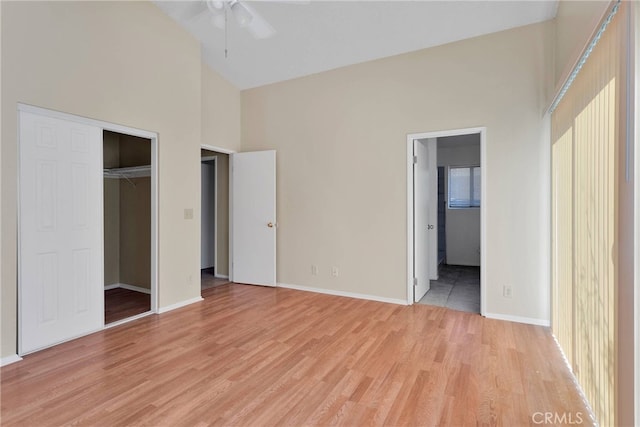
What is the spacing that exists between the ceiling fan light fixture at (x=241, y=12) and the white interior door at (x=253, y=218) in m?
2.16

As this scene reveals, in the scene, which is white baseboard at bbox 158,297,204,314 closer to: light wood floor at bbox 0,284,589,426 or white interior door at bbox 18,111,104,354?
light wood floor at bbox 0,284,589,426

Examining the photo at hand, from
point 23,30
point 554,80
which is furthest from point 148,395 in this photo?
point 554,80

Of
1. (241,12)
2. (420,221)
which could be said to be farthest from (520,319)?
(241,12)

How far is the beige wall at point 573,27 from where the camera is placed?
1729 millimetres

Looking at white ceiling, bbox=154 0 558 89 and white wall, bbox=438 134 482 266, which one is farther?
white wall, bbox=438 134 482 266

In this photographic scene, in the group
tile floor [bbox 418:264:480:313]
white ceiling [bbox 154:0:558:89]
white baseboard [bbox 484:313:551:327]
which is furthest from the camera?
tile floor [bbox 418:264:480:313]

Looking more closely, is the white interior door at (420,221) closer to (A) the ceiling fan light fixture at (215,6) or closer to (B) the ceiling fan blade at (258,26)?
(B) the ceiling fan blade at (258,26)

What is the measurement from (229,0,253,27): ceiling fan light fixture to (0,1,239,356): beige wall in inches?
56.3

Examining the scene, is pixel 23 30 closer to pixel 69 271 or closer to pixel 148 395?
pixel 69 271

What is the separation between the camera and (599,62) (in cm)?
172

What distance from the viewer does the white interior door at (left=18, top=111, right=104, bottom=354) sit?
2.67 meters

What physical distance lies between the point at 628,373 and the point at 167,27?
486 centimetres

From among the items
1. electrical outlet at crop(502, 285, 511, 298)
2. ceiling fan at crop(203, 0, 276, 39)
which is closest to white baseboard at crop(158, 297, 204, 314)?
ceiling fan at crop(203, 0, 276, 39)

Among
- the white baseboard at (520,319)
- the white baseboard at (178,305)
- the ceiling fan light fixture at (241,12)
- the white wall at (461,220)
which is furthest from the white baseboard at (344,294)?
the ceiling fan light fixture at (241,12)
